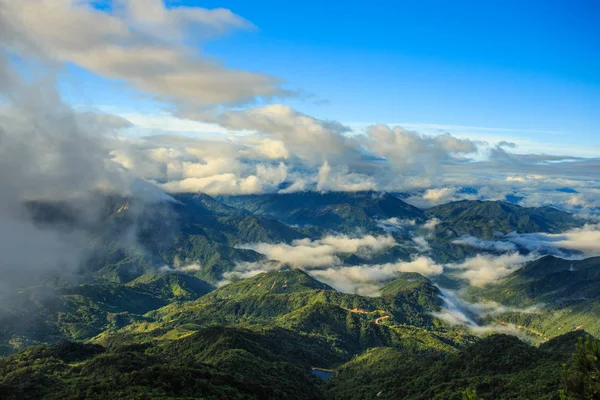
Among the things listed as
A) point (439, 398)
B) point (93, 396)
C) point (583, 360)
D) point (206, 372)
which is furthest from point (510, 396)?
point (93, 396)

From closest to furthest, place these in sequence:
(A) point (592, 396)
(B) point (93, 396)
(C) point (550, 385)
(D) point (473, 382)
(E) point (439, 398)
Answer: (A) point (592, 396) < (B) point (93, 396) < (C) point (550, 385) < (E) point (439, 398) < (D) point (473, 382)

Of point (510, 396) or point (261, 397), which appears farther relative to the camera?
point (261, 397)

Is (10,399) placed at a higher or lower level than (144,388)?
lower

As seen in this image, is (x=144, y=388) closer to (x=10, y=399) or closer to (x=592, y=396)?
(x=10, y=399)

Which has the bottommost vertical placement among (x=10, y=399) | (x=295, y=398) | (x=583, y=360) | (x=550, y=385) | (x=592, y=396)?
(x=295, y=398)

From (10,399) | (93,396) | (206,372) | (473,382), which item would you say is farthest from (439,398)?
(10,399)

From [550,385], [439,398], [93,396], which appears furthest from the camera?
[439,398]

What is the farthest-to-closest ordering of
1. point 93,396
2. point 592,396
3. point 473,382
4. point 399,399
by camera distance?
point 399,399, point 473,382, point 93,396, point 592,396

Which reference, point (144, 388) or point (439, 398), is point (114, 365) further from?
point (439, 398)

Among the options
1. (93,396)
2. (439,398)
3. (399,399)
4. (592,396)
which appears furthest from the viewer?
(399,399)
